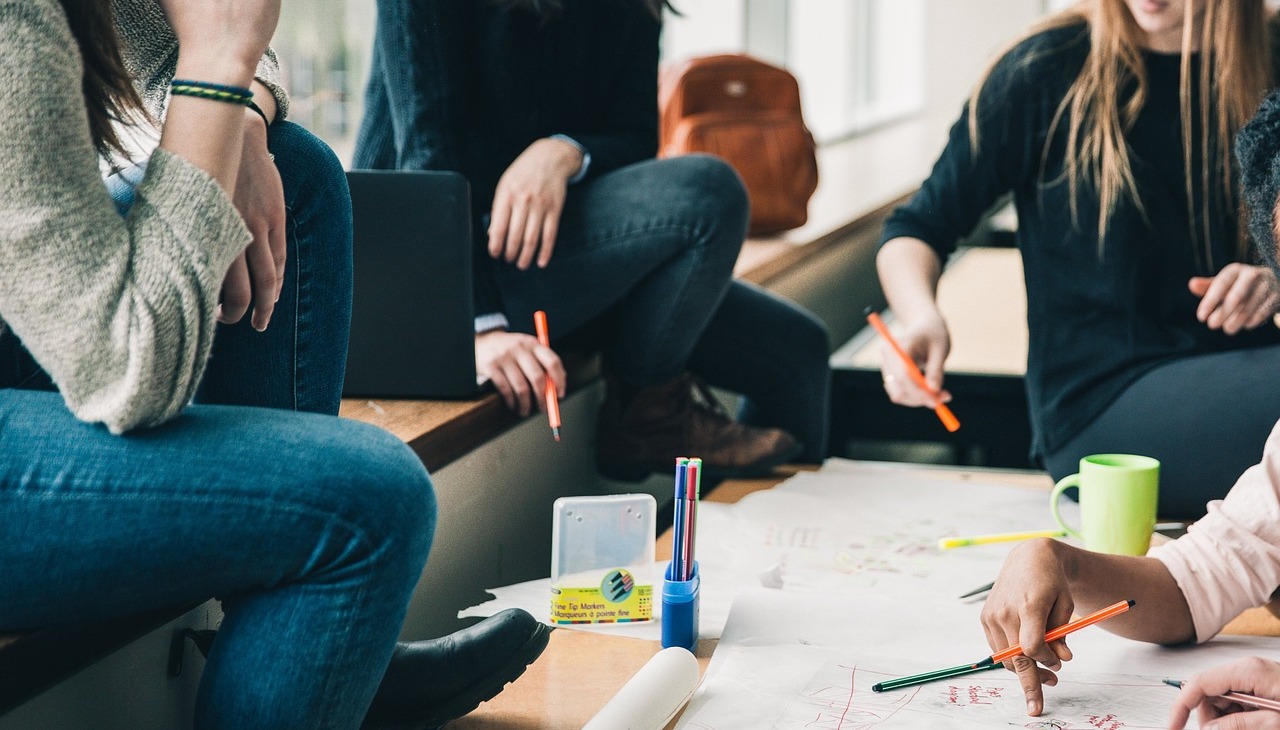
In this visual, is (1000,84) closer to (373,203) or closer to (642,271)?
(642,271)

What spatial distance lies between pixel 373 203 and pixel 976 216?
759 mm

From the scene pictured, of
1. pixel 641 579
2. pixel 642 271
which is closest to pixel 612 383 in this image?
pixel 642 271

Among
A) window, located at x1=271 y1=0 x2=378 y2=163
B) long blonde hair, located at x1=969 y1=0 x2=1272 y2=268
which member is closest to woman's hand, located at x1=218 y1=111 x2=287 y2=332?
long blonde hair, located at x1=969 y1=0 x2=1272 y2=268

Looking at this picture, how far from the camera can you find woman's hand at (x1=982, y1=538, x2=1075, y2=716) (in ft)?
3.04

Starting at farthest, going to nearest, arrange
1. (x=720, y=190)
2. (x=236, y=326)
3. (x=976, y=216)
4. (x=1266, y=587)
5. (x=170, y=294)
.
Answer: (x=976, y=216) → (x=720, y=190) → (x=1266, y=587) → (x=236, y=326) → (x=170, y=294)

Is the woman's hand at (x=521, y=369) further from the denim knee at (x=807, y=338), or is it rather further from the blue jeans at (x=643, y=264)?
the denim knee at (x=807, y=338)

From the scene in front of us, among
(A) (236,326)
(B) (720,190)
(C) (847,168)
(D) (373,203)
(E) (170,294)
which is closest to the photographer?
(E) (170,294)

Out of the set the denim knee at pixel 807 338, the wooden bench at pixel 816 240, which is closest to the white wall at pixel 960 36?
the wooden bench at pixel 816 240

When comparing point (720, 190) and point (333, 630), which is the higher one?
point (720, 190)

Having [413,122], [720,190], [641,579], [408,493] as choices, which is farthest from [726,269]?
[408,493]

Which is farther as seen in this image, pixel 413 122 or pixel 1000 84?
pixel 1000 84

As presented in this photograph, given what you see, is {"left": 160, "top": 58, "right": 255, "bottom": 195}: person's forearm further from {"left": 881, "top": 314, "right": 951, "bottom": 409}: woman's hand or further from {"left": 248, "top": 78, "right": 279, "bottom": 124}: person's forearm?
{"left": 881, "top": 314, "right": 951, "bottom": 409}: woman's hand

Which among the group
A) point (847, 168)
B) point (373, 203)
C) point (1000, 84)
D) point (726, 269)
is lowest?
point (847, 168)

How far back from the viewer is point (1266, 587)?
1.06 meters
